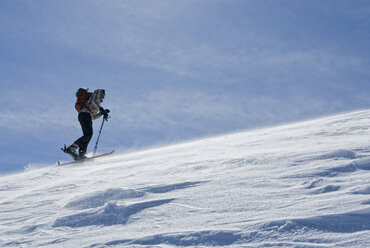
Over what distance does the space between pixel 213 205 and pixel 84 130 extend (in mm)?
7852

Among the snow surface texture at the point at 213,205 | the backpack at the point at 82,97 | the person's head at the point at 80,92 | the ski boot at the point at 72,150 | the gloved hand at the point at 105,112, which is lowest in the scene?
the snow surface texture at the point at 213,205

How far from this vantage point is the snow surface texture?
3.25 meters

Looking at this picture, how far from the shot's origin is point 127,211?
425 cm

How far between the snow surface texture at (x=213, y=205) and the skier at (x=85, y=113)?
14.4ft

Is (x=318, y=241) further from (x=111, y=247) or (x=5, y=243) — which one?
(x=5, y=243)

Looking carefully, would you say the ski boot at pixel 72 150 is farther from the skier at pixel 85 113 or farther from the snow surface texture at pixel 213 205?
the snow surface texture at pixel 213 205

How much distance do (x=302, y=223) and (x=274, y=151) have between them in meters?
3.62

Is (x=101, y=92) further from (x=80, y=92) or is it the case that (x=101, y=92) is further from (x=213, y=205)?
(x=213, y=205)

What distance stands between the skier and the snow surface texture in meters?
4.40

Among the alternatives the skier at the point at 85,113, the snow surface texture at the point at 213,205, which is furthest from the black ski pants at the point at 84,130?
the snow surface texture at the point at 213,205

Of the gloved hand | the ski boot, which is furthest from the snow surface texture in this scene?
the gloved hand

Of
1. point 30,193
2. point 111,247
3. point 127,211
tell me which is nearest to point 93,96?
point 30,193

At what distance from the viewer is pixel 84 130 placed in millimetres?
11289

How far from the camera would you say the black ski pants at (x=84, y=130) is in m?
11.3
